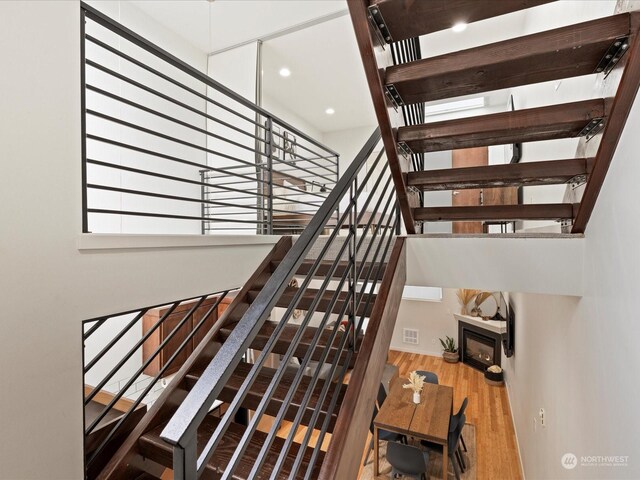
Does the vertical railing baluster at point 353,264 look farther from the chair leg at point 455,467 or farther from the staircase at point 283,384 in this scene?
the chair leg at point 455,467

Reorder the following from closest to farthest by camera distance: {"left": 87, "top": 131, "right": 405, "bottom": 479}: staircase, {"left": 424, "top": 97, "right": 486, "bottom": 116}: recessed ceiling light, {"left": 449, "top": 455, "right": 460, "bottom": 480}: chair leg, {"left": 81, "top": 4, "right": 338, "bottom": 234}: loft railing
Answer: {"left": 87, "top": 131, "right": 405, "bottom": 479}: staircase
{"left": 81, "top": 4, "right": 338, "bottom": 234}: loft railing
{"left": 449, "top": 455, "right": 460, "bottom": 480}: chair leg
{"left": 424, "top": 97, "right": 486, "bottom": 116}: recessed ceiling light

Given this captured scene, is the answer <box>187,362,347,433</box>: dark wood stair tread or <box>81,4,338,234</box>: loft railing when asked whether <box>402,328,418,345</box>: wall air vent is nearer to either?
<box>81,4,338,234</box>: loft railing

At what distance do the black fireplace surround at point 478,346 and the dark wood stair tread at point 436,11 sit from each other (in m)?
6.16

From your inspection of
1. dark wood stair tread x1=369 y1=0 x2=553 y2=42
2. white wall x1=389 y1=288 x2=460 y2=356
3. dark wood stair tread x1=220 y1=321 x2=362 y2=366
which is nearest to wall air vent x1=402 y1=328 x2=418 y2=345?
white wall x1=389 y1=288 x2=460 y2=356

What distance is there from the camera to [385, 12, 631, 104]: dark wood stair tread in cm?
106

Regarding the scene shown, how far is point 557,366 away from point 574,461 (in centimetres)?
70

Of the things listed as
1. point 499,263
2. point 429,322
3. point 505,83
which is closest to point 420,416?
point 499,263

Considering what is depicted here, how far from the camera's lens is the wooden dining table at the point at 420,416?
3467mm

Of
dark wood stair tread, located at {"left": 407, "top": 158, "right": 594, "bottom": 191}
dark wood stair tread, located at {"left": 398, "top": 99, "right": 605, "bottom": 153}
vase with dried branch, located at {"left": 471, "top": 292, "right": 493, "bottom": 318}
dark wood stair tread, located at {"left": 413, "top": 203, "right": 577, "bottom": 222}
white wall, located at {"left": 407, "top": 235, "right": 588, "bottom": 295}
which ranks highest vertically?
dark wood stair tread, located at {"left": 398, "top": 99, "right": 605, "bottom": 153}

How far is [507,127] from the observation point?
1456 mm

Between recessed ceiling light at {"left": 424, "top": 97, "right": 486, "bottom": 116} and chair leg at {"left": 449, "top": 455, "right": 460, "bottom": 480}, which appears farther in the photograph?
recessed ceiling light at {"left": 424, "top": 97, "right": 486, "bottom": 116}

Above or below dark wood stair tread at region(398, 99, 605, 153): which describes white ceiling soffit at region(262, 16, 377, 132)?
above

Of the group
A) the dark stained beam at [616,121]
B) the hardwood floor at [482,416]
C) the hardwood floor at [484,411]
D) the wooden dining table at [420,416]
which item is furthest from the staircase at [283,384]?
the hardwood floor at [484,411]

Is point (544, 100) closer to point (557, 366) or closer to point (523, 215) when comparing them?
point (523, 215)
